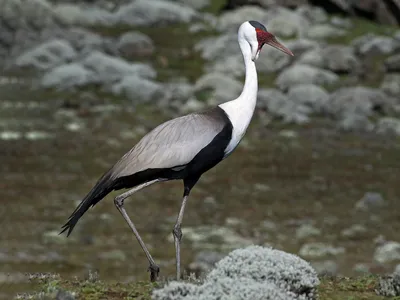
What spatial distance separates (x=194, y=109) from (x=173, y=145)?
26.1 meters

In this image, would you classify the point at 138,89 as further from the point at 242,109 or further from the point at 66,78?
the point at 242,109

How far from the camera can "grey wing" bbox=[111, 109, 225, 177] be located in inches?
461

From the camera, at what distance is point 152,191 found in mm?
28125

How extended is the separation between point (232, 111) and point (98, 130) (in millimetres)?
22883

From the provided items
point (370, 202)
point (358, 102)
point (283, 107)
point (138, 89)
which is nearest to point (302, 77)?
point (283, 107)

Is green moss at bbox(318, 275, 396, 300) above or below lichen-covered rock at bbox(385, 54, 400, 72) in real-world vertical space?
below

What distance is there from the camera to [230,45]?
152ft

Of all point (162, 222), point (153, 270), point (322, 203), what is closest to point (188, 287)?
point (153, 270)

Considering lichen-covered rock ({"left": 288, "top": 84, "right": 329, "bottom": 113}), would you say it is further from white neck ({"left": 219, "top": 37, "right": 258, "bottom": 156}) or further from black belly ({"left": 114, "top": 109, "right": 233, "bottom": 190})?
black belly ({"left": 114, "top": 109, "right": 233, "bottom": 190})

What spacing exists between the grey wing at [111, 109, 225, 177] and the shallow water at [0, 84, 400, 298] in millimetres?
5483

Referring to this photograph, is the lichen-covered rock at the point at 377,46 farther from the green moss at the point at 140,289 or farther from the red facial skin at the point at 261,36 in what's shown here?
the red facial skin at the point at 261,36

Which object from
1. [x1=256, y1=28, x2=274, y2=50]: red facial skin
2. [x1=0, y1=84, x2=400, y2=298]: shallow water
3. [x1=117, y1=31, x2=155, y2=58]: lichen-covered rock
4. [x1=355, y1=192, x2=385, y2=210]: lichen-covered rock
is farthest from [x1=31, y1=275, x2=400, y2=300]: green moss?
[x1=117, y1=31, x2=155, y2=58]: lichen-covered rock

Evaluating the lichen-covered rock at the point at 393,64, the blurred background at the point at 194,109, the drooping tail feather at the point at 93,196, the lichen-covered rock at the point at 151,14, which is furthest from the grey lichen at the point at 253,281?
the lichen-covered rock at the point at 151,14

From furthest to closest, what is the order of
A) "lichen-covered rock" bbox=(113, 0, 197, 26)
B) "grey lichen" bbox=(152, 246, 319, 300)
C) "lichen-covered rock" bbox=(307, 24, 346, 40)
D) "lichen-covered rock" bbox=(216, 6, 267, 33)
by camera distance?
"lichen-covered rock" bbox=(113, 0, 197, 26) → "lichen-covered rock" bbox=(216, 6, 267, 33) → "lichen-covered rock" bbox=(307, 24, 346, 40) → "grey lichen" bbox=(152, 246, 319, 300)
